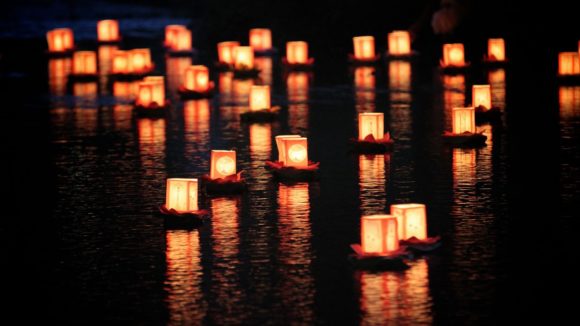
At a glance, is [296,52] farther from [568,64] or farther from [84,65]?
[568,64]

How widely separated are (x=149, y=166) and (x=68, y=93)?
8.60m

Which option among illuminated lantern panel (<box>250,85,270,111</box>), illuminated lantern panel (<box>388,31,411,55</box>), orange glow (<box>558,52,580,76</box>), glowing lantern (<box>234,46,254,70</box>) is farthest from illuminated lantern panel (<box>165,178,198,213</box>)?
illuminated lantern panel (<box>388,31,411,55</box>)

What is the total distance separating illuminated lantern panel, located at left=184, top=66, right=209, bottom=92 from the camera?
21703mm

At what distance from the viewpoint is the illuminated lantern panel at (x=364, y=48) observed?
26719 mm

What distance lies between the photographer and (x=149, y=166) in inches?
584

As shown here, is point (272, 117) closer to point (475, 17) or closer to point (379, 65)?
point (379, 65)

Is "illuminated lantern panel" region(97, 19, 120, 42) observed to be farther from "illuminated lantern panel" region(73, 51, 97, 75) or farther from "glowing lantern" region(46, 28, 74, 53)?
"illuminated lantern panel" region(73, 51, 97, 75)

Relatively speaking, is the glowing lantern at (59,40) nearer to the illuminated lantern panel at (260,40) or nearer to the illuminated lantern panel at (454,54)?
the illuminated lantern panel at (260,40)

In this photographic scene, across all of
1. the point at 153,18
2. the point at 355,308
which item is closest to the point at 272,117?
the point at 355,308

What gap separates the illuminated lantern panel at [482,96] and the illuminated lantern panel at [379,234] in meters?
8.33

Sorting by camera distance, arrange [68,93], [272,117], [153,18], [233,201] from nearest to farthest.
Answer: [233,201] < [272,117] < [68,93] < [153,18]

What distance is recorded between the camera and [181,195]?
11.6 metres

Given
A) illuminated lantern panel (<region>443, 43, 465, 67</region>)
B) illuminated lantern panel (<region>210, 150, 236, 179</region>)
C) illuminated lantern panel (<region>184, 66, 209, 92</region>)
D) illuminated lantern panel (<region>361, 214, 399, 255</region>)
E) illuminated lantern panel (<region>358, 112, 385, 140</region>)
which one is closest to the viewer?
illuminated lantern panel (<region>361, 214, 399, 255</region>)

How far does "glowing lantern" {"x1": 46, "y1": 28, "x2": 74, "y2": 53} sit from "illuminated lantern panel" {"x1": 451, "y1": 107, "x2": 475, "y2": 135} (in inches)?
618
